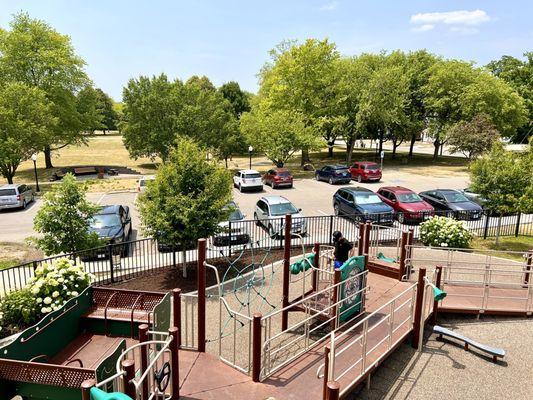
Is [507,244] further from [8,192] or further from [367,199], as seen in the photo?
[8,192]

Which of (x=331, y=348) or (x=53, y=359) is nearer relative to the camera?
(x=331, y=348)

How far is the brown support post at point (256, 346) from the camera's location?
6.72 metres

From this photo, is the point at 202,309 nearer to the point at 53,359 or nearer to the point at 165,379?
the point at 165,379

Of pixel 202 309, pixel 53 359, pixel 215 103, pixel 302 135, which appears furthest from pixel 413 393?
pixel 215 103

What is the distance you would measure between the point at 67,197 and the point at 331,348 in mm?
9310

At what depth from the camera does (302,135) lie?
37.9m

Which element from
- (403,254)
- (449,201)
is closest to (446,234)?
(403,254)

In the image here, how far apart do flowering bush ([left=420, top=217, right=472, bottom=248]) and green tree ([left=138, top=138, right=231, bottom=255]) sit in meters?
8.31

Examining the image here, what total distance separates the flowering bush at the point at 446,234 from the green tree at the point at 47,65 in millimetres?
34382

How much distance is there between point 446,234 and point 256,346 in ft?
37.1

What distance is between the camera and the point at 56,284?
9547mm

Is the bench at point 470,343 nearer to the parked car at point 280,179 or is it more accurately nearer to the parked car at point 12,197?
the parked car at point 280,179

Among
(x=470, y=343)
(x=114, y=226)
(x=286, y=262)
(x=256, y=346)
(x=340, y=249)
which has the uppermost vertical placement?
(x=340, y=249)

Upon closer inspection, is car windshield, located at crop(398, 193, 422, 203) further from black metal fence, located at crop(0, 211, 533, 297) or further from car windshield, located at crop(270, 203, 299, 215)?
car windshield, located at crop(270, 203, 299, 215)
